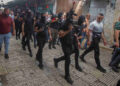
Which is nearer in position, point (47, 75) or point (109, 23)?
point (47, 75)

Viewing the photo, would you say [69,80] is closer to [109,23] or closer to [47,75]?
[47,75]

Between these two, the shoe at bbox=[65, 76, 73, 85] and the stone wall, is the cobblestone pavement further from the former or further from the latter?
the stone wall

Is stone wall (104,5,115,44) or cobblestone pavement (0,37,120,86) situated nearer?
cobblestone pavement (0,37,120,86)

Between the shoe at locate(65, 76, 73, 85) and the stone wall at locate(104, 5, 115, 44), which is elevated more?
the stone wall at locate(104, 5, 115, 44)

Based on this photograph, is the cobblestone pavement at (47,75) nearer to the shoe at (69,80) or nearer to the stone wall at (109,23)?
the shoe at (69,80)

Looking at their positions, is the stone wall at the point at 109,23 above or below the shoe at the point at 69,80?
above

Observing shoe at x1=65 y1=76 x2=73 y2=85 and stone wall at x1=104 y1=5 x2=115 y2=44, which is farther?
stone wall at x1=104 y1=5 x2=115 y2=44

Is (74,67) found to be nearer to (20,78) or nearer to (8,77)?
(20,78)

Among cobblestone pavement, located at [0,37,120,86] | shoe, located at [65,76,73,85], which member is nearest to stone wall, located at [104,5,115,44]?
cobblestone pavement, located at [0,37,120,86]

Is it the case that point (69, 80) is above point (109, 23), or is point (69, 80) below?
below

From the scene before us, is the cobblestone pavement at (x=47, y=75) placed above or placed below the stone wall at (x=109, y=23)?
below

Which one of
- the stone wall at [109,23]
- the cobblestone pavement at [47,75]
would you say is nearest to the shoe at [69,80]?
the cobblestone pavement at [47,75]

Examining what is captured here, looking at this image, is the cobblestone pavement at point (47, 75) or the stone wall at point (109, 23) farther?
the stone wall at point (109, 23)

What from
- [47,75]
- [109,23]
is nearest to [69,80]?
[47,75]
